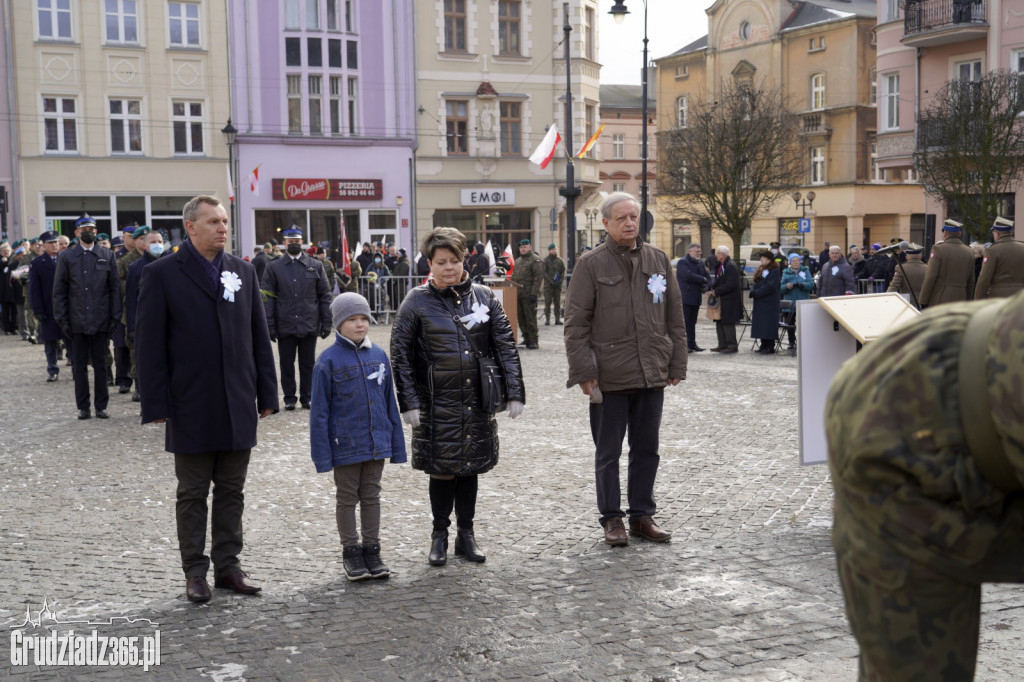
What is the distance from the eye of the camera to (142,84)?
3878 cm

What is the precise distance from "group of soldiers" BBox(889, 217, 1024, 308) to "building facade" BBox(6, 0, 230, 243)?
29.6 m

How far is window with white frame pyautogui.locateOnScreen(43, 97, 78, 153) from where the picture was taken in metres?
37.8

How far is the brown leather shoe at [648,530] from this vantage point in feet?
21.0

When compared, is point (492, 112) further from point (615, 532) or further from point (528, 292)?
point (615, 532)

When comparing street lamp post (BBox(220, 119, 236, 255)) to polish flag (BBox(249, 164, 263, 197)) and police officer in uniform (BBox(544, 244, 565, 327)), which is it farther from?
police officer in uniform (BBox(544, 244, 565, 327))

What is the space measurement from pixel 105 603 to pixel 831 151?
5561 cm

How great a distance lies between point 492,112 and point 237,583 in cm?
3980

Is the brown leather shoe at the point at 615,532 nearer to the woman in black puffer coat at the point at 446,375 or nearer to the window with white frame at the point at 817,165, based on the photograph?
the woman in black puffer coat at the point at 446,375

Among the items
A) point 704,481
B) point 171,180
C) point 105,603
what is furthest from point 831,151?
point 105,603

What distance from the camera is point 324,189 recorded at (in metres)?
40.8

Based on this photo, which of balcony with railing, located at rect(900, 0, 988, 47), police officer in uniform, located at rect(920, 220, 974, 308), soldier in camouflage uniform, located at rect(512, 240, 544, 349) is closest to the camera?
police officer in uniform, located at rect(920, 220, 974, 308)

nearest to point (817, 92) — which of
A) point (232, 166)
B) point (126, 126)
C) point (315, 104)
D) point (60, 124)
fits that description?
point (315, 104)

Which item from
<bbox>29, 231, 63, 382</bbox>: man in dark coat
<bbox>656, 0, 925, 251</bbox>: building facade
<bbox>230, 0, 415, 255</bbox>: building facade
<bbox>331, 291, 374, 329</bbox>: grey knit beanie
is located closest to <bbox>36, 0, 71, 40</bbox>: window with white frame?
<bbox>230, 0, 415, 255</bbox>: building facade

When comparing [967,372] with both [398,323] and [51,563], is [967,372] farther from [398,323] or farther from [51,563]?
[51,563]
